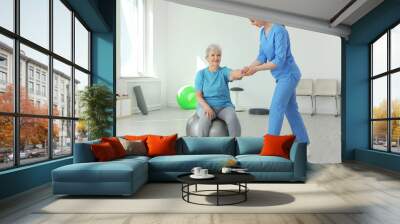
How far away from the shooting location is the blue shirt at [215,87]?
29.1ft

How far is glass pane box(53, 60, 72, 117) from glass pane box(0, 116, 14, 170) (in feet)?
5.25

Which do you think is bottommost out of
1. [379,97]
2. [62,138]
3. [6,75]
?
[62,138]

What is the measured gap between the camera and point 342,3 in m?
7.67

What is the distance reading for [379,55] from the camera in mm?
8992

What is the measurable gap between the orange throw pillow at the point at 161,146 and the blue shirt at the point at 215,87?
2.21 meters

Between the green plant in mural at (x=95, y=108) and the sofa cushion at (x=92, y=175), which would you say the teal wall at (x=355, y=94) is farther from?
the sofa cushion at (x=92, y=175)

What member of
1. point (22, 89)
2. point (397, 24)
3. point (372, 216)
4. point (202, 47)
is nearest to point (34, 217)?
point (22, 89)

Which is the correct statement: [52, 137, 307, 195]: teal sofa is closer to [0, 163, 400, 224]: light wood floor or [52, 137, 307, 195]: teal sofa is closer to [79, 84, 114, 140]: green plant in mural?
[0, 163, 400, 224]: light wood floor

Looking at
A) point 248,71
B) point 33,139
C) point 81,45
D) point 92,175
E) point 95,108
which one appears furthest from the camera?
point 248,71

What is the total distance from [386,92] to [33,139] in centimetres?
636

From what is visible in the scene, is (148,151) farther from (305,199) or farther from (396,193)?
(396,193)

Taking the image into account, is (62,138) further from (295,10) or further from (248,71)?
(295,10)

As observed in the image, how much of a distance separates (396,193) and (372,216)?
1.48 m

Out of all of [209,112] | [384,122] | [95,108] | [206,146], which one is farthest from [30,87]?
[384,122]
